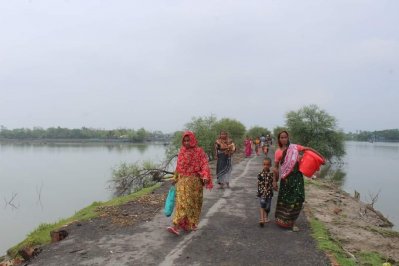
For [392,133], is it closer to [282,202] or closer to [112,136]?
[112,136]

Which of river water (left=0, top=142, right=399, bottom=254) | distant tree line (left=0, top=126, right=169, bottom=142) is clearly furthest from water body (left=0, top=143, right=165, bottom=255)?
distant tree line (left=0, top=126, right=169, bottom=142)

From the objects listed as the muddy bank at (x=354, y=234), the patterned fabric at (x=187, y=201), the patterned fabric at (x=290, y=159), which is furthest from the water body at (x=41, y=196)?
the muddy bank at (x=354, y=234)

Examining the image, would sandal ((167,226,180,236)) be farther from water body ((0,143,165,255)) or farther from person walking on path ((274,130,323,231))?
water body ((0,143,165,255))

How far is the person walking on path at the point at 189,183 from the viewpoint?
7496 millimetres

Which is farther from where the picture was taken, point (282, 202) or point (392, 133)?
point (392, 133)

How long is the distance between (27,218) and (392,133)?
16242 cm

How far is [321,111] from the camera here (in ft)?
150

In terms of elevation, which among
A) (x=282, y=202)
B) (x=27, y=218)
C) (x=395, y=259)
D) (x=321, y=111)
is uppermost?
(x=321, y=111)

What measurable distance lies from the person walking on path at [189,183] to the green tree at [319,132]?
38.8 metres

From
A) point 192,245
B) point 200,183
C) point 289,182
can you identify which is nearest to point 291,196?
point 289,182

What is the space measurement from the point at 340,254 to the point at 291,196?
4.80ft

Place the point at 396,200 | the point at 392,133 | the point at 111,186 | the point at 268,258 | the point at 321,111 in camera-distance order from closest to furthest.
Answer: the point at 268,258
the point at 396,200
the point at 111,186
the point at 321,111
the point at 392,133

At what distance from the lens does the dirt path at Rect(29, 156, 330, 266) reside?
19.8 feet

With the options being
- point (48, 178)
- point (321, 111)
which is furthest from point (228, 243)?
point (321, 111)
